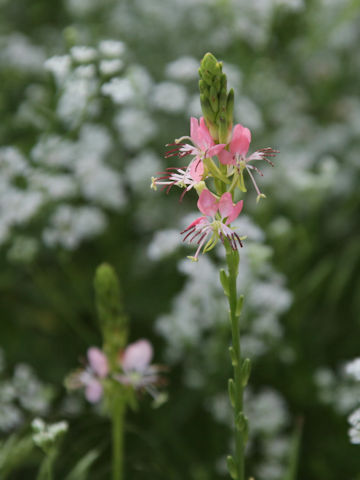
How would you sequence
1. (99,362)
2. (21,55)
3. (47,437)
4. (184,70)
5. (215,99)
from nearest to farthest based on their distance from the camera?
(215,99) < (47,437) < (99,362) < (184,70) < (21,55)

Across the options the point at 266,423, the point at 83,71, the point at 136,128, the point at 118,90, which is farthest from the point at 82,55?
the point at 266,423

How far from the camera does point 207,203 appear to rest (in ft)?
3.30

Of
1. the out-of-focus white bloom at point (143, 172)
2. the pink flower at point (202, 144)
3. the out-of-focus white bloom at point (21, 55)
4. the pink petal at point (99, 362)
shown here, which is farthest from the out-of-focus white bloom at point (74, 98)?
the pink flower at point (202, 144)

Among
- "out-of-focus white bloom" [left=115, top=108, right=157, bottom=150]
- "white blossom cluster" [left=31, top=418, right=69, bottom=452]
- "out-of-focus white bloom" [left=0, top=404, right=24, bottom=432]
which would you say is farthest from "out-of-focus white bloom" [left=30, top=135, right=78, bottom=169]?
"white blossom cluster" [left=31, top=418, right=69, bottom=452]

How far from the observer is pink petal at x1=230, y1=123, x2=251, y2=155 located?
1021mm

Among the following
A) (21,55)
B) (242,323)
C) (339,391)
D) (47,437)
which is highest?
(21,55)

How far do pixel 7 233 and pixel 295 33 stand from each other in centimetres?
190

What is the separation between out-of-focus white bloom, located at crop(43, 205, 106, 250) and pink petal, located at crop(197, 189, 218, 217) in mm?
1247

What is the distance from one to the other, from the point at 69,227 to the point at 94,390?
0.87 m

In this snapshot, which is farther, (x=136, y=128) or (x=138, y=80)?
(x=136, y=128)

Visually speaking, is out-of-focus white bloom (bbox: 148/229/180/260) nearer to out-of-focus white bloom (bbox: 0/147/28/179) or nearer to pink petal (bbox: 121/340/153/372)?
pink petal (bbox: 121/340/153/372)

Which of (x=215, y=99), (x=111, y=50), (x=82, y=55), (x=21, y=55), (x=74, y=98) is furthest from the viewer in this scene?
(x=21, y=55)

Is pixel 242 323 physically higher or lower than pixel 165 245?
lower

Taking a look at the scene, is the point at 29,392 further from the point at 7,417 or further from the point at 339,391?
the point at 339,391
